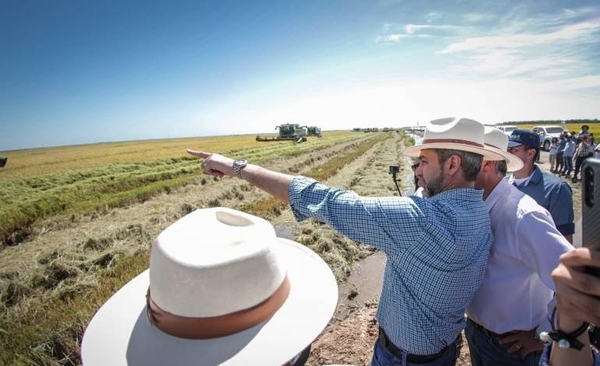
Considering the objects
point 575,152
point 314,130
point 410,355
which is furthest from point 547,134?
point 314,130

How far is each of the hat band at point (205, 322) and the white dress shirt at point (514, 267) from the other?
1.41 m

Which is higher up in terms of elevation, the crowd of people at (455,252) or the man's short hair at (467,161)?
the man's short hair at (467,161)

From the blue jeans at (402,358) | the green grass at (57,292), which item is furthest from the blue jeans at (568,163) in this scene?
the blue jeans at (402,358)

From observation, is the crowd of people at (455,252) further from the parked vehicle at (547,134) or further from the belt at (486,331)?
the parked vehicle at (547,134)

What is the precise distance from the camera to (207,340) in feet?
3.97

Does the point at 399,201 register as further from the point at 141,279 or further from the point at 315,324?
the point at 141,279

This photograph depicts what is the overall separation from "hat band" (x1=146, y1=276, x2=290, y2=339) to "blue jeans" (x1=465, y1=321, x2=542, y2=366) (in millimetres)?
1623

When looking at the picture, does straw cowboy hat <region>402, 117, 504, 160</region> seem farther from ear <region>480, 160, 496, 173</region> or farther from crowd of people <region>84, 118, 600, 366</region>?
ear <region>480, 160, 496, 173</region>

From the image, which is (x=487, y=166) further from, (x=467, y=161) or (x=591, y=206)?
(x=591, y=206)

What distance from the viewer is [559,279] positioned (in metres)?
0.79

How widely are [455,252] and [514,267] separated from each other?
668mm

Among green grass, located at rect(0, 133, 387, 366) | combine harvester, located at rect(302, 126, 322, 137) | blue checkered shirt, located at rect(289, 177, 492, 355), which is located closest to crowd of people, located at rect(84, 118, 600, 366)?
blue checkered shirt, located at rect(289, 177, 492, 355)

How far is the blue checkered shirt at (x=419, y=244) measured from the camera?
4.26ft

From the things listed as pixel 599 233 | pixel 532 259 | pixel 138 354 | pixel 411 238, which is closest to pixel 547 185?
pixel 532 259
